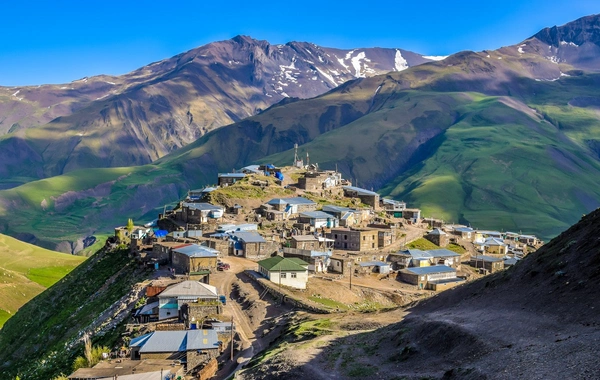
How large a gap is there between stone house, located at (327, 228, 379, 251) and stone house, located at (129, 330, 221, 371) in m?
Answer: 38.0

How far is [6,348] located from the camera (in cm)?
6134

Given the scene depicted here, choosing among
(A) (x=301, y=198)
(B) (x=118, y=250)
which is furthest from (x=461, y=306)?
(A) (x=301, y=198)

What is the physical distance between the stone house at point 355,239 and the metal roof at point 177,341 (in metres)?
37.8

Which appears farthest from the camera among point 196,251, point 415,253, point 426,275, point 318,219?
point 318,219

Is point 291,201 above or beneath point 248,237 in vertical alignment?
above

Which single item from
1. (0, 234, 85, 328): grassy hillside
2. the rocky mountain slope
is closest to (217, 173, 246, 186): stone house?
(0, 234, 85, 328): grassy hillside

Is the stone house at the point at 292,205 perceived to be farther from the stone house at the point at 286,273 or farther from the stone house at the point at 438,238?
the stone house at the point at 286,273

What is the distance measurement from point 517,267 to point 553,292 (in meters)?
6.43

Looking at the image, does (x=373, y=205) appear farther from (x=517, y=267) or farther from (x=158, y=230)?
(x=517, y=267)

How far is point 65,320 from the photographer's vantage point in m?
57.0

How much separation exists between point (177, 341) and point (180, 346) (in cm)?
72

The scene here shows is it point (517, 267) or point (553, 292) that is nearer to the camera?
point (553, 292)

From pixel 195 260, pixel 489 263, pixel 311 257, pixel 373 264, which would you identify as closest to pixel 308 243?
pixel 311 257

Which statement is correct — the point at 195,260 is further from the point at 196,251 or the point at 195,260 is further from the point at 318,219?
the point at 318,219
